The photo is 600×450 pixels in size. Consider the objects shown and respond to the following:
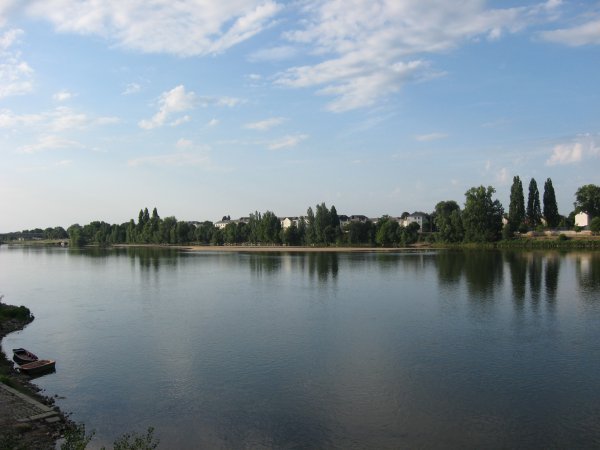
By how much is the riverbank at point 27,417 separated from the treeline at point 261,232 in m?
101

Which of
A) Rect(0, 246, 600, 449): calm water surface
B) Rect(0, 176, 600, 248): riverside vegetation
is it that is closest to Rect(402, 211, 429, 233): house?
Rect(0, 176, 600, 248): riverside vegetation

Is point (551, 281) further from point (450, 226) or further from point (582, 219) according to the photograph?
point (582, 219)

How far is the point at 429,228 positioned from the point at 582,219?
53.0 m

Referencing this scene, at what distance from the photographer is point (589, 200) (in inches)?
3780

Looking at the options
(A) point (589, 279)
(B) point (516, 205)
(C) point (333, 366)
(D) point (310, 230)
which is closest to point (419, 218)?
(D) point (310, 230)

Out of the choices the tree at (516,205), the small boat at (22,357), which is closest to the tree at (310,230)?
the tree at (516,205)

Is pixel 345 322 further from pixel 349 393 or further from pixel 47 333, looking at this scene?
pixel 47 333

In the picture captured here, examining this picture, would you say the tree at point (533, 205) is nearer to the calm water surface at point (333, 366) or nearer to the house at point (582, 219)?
the house at point (582, 219)

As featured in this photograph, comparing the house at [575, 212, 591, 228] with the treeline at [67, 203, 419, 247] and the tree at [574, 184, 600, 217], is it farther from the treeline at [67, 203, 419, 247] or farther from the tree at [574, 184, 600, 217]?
the treeline at [67, 203, 419, 247]

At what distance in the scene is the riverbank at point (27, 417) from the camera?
11.3 metres

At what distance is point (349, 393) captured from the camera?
15172 millimetres

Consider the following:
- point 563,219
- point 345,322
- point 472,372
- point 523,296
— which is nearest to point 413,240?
point 563,219

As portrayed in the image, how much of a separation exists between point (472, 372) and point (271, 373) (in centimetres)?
704

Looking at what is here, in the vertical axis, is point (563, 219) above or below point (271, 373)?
above
